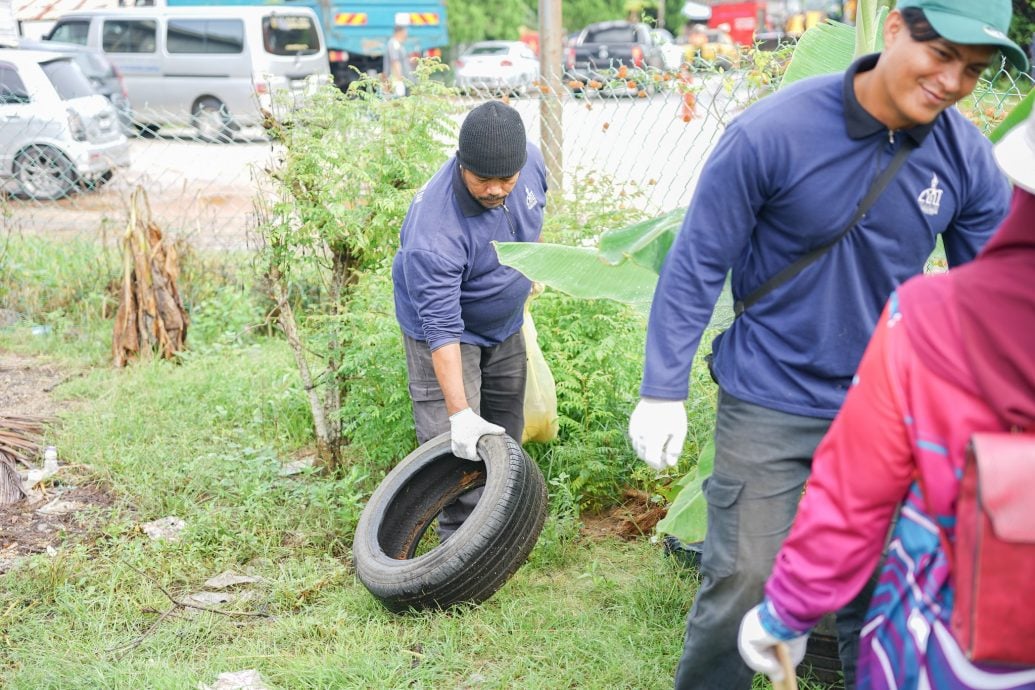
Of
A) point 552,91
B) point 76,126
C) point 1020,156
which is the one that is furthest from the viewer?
point 76,126

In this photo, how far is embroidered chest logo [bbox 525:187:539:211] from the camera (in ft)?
13.4

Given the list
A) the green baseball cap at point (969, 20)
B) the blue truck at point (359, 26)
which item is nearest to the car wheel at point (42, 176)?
the green baseball cap at point (969, 20)

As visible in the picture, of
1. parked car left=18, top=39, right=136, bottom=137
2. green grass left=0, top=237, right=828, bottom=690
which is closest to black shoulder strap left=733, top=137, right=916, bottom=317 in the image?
green grass left=0, top=237, right=828, bottom=690

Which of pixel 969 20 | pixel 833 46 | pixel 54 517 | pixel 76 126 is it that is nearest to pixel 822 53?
pixel 833 46

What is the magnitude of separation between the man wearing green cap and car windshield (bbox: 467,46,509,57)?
1072 inches

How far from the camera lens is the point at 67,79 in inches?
472

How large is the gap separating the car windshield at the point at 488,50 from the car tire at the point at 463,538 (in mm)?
25849

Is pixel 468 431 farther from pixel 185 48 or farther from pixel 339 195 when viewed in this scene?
pixel 185 48

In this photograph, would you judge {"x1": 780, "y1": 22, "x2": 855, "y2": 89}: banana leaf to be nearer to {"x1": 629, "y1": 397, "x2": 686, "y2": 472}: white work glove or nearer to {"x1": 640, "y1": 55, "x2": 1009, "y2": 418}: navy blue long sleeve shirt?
{"x1": 640, "y1": 55, "x2": 1009, "y2": 418}: navy blue long sleeve shirt

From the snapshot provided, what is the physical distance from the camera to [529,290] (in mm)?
4219

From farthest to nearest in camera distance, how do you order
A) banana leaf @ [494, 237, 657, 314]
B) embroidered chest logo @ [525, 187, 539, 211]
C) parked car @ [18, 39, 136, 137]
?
parked car @ [18, 39, 136, 137] → embroidered chest logo @ [525, 187, 539, 211] → banana leaf @ [494, 237, 657, 314]

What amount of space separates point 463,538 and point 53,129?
7.70 metres

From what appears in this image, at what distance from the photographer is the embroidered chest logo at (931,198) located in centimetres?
245

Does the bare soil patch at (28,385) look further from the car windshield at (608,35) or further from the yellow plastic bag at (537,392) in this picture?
the car windshield at (608,35)
